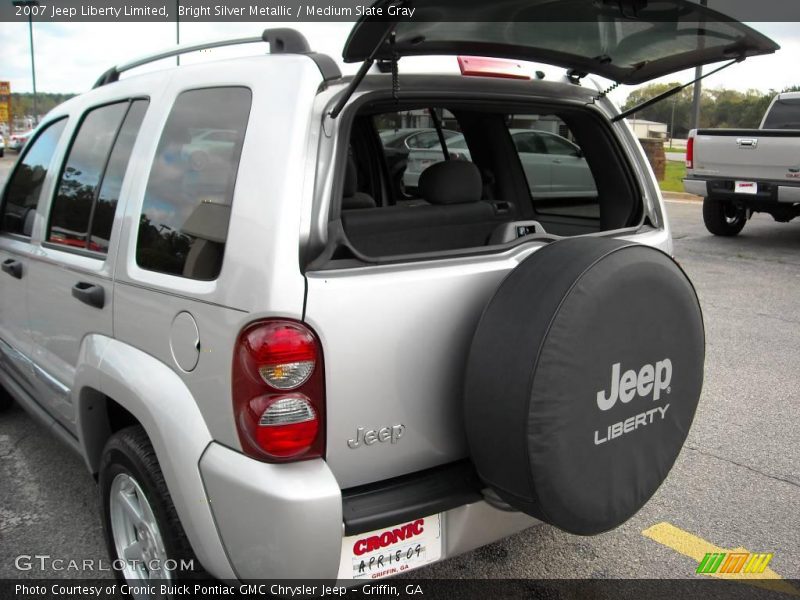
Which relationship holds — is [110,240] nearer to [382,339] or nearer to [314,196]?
[314,196]

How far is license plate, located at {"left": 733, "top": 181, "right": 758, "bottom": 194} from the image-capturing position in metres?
9.45

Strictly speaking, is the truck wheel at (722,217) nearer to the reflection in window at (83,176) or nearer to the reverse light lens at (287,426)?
the reflection in window at (83,176)

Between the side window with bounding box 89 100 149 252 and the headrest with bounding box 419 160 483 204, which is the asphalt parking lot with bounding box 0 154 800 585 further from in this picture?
the headrest with bounding box 419 160 483 204

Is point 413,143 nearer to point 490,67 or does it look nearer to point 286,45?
point 490,67

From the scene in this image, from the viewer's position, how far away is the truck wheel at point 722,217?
10.7 metres

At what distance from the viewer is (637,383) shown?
2135 millimetres

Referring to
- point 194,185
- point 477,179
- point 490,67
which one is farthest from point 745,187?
point 194,185

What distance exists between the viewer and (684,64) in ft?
9.35

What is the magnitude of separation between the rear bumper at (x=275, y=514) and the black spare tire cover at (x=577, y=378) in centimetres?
46

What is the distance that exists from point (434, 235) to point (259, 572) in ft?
5.17

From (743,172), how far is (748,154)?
239mm

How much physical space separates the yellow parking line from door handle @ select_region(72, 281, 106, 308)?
2.32 meters

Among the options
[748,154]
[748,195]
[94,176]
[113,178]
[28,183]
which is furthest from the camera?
[748,195]
